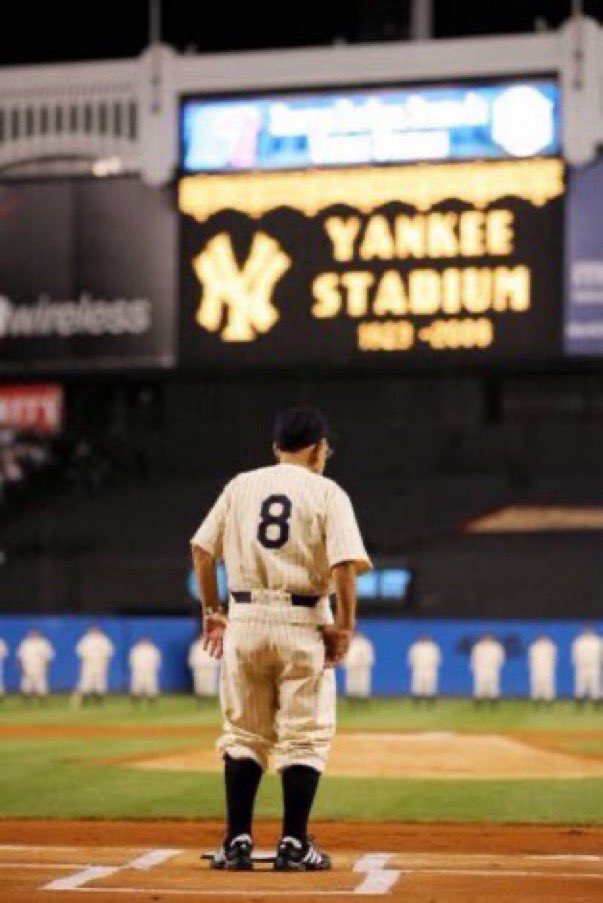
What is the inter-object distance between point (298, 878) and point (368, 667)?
2080 cm

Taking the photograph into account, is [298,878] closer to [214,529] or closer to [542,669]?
[214,529]

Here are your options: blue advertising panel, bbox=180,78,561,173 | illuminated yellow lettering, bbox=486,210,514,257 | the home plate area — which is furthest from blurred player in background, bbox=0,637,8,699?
the home plate area

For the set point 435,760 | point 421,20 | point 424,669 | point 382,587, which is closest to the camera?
point 435,760

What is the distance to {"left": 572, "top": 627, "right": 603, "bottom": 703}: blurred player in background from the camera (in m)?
26.4

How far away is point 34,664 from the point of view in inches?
1062

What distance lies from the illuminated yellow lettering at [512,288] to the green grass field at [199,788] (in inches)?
167

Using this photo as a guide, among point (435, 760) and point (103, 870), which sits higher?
point (103, 870)

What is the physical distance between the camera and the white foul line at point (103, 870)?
5902 millimetres

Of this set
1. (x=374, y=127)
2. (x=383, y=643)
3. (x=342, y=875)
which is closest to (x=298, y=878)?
(x=342, y=875)

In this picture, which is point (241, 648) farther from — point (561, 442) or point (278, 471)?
point (561, 442)

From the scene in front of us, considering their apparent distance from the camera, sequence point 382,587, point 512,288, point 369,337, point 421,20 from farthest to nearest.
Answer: point 382,587 < point 421,20 < point 369,337 < point 512,288

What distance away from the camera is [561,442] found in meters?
33.8

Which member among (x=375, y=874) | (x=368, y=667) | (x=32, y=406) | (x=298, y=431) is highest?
(x=32, y=406)

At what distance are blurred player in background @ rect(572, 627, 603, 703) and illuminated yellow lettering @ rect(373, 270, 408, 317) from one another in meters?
8.06
